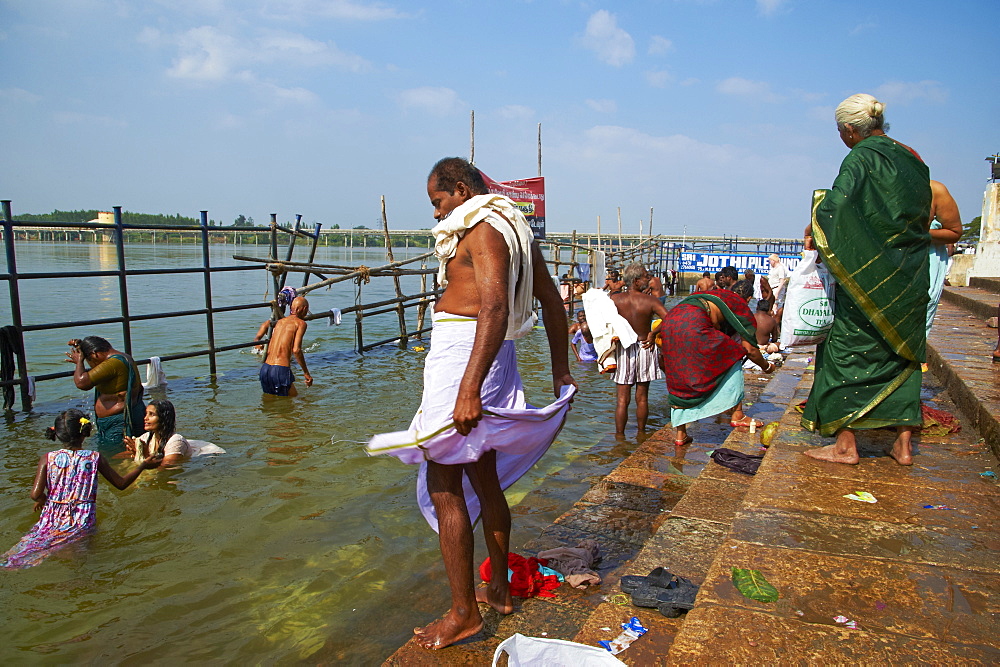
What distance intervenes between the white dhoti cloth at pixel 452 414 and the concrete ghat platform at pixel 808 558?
673 millimetres

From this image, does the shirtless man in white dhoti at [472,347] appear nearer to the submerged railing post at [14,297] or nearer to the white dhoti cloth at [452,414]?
the white dhoti cloth at [452,414]

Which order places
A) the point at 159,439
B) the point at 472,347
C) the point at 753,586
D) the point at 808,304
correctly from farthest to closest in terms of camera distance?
the point at 159,439, the point at 808,304, the point at 472,347, the point at 753,586

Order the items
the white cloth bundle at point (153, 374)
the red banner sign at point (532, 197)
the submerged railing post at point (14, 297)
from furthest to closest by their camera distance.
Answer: the red banner sign at point (532, 197) → the white cloth bundle at point (153, 374) → the submerged railing post at point (14, 297)

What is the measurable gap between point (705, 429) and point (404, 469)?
106 inches

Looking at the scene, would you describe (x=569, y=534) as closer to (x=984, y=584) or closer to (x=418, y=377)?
(x=984, y=584)

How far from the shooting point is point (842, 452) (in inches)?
131

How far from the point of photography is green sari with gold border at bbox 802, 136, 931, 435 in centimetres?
307

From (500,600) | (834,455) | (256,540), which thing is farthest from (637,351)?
(500,600)

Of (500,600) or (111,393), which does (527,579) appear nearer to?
(500,600)

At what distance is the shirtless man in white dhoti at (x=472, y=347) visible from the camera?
7.38ft

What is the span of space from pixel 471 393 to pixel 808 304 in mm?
2197

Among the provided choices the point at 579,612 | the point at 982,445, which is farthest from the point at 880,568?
the point at 982,445

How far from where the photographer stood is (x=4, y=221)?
6.66 m

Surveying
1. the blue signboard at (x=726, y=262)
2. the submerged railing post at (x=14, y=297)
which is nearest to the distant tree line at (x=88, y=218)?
the submerged railing post at (x=14, y=297)
